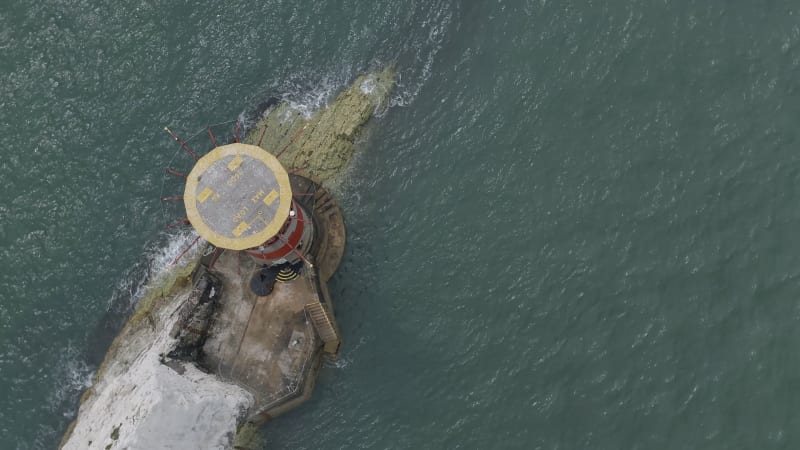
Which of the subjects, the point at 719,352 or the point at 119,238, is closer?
the point at 719,352

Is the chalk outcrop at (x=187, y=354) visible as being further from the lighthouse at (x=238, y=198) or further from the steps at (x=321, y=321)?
the lighthouse at (x=238, y=198)

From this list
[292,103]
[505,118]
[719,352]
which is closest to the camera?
[719,352]

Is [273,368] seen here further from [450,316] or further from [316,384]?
[450,316]

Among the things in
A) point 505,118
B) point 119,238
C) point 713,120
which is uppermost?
point 713,120

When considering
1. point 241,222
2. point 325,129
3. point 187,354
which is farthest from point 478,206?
point 187,354

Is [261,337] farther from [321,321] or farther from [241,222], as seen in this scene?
[241,222]

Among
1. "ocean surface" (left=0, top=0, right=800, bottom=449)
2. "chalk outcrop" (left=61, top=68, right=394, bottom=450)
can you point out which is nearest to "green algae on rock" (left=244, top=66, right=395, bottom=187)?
"chalk outcrop" (left=61, top=68, right=394, bottom=450)

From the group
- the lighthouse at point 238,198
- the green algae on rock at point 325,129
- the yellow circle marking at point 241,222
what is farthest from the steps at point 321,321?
the green algae on rock at point 325,129

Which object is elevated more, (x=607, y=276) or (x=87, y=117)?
(x=607, y=276)

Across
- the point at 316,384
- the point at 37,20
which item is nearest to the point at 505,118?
the point at 316,384

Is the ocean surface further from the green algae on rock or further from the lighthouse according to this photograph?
the lighthouse
